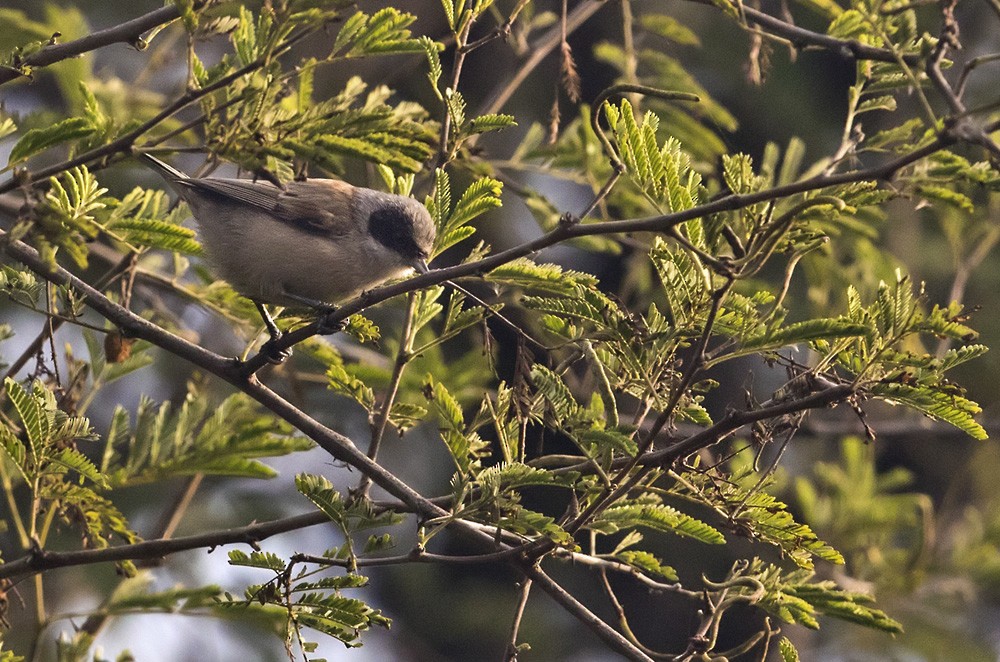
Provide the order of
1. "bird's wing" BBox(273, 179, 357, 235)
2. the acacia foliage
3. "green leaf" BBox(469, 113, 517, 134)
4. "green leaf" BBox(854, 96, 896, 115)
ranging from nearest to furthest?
1. the acacia foliage
2. "green leaf" BBox(469, 113, 517, 134)
3. "green leaf" BBox(854, 96, 896, 115)
4. "bird's wing" BBox(273, 179, 357, 235)

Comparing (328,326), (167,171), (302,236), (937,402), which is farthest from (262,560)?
(302,236)

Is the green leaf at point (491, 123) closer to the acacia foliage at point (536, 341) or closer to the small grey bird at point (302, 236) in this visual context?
the acacia foliage at point (536, 341)

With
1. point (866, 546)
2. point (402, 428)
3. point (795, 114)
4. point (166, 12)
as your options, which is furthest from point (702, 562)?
point (166, 12)

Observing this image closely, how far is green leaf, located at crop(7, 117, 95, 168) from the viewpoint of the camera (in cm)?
262

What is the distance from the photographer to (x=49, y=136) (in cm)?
262

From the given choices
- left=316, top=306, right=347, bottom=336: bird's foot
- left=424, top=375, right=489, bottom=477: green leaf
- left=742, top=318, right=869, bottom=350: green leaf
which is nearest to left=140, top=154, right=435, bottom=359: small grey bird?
left=316, top=306, right=347, bottom=336: bird's foot

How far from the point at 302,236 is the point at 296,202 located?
0.24 meters

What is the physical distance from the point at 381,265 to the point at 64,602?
4412mm

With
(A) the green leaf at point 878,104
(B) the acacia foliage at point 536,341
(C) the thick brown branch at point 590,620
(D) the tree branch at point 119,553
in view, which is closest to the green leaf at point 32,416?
(B) the acacia foliage at point 536,341

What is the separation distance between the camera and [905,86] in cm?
318

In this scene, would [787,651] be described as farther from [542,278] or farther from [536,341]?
[542,278]

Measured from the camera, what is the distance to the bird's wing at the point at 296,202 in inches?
187

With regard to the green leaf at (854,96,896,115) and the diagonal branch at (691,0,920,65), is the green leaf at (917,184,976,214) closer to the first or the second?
the diagonal branch at (691,0,920,65)

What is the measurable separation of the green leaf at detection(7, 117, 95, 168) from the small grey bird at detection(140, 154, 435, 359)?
5.19 ft
